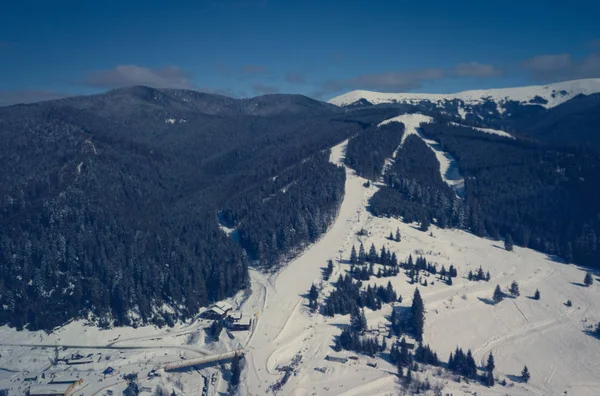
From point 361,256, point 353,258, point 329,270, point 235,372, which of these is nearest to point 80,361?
point 235,372

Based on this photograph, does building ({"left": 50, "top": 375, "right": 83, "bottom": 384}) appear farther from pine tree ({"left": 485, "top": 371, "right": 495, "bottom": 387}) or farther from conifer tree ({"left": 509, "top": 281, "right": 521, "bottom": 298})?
conifer tree ({"left": 509, "top": 281, "right": 521, "bottom": 298})

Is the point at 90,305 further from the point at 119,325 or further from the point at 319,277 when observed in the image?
the point at 319,277

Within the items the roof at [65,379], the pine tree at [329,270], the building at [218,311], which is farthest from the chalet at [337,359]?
the roof at [65,379]

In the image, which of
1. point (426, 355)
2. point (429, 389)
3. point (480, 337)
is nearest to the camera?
point (429, 389)

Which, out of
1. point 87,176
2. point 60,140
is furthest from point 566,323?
point 60,140

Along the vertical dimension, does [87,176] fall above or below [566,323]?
above

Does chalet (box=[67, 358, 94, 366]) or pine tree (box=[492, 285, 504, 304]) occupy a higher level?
pine tree (box=[492, 285, 504, 304])

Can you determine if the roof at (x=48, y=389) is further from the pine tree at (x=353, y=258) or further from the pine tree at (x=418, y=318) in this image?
the pine tree at (x=353, y=258)

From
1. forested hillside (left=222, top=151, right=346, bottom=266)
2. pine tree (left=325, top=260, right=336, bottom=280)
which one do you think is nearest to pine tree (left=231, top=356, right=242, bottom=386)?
pine tree (left=325, top=260, right=336, bottom=280)
